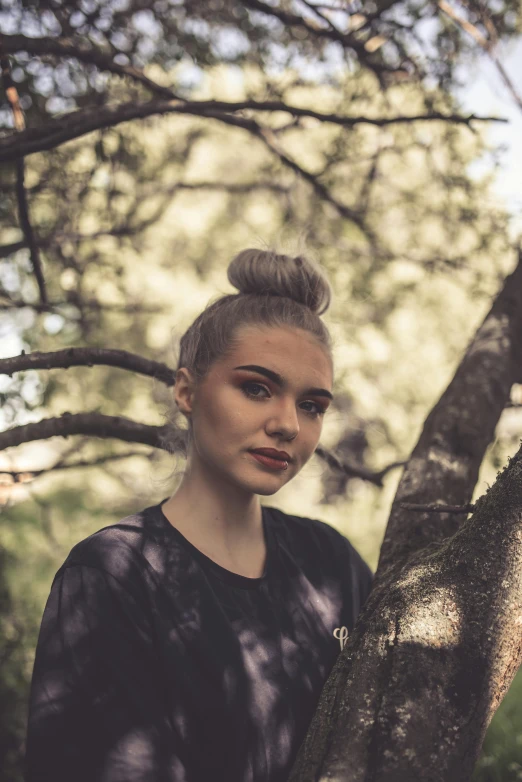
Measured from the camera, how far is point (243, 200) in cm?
830

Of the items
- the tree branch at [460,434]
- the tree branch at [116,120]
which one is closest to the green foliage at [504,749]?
the tree branch at [460,434]

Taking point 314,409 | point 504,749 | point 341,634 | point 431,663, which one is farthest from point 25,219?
point 504,749

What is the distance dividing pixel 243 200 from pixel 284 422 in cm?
691

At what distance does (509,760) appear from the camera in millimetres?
3520

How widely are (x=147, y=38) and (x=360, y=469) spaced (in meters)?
2.78

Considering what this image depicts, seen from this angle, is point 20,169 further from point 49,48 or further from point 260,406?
point 260,406

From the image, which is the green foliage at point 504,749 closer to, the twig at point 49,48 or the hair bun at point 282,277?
the hair bun at point 282,277

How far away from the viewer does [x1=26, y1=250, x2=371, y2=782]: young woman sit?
1.45 meters

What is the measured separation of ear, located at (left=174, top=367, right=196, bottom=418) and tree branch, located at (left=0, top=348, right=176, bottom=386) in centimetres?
38

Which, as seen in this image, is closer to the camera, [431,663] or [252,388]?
[431,663]

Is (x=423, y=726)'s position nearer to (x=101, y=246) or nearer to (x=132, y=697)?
(x=132, y=697)

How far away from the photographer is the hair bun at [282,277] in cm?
221

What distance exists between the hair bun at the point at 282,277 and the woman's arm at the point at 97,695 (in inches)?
43.7

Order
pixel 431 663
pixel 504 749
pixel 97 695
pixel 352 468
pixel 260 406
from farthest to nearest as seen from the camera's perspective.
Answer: pixel 504 749
pixel 352 468
pixel 260 406
pixel 97 695
pixel 431 663
